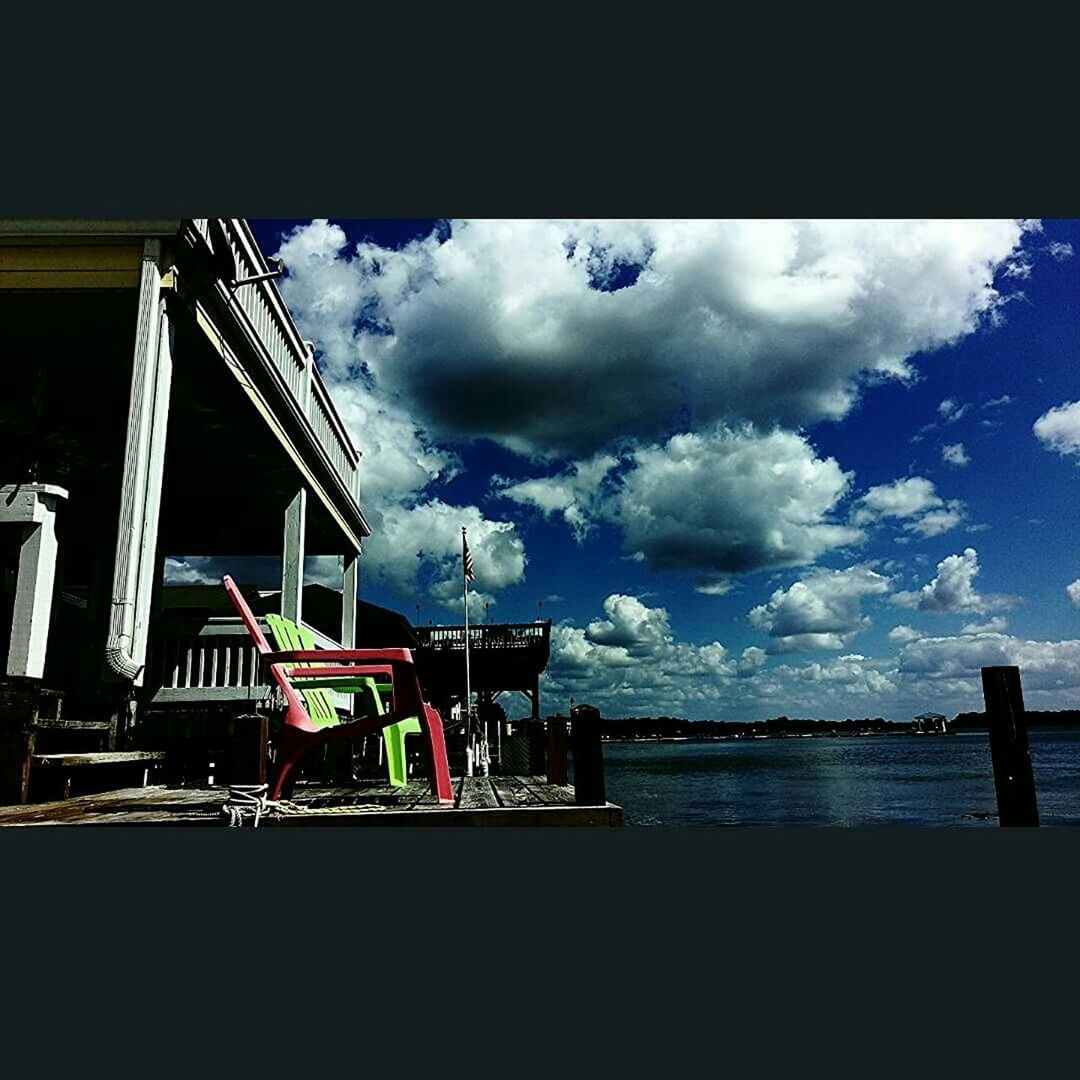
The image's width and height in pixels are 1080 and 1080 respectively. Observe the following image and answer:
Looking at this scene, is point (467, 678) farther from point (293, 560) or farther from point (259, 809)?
point (259, 809)

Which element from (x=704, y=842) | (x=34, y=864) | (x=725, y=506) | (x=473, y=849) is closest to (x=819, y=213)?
(x=704, y=842)

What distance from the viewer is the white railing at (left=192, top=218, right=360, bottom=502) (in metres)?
4.38

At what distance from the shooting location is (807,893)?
7.45ft

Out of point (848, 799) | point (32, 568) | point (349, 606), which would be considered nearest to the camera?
point (32, 568)

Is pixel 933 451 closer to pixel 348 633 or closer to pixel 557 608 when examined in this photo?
pixel 557 608

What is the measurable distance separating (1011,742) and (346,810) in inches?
98.8

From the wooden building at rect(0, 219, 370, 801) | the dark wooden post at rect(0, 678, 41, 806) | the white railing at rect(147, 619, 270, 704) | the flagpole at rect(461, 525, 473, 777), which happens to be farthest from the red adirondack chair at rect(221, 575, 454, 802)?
the flagpole at rect(461, 525, 473, 777)

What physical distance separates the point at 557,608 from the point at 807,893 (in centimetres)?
418

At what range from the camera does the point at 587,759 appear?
2941 mm

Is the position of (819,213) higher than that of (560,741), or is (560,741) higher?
(819,213)

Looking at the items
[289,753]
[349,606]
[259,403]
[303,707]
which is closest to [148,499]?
[303,707]

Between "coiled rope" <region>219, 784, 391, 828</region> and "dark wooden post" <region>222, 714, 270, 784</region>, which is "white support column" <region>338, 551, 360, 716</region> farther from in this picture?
"coiled rope" <region>219, 784, 391, 828</region>

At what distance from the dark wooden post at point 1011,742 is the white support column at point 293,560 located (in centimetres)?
363

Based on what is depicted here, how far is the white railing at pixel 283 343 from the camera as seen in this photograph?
4379 millimetres
